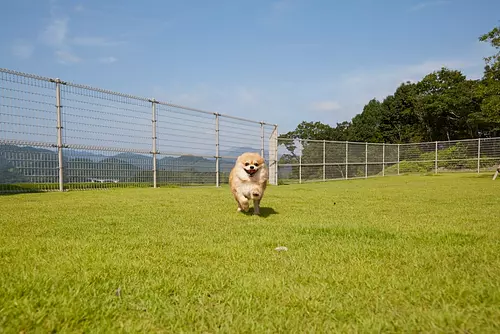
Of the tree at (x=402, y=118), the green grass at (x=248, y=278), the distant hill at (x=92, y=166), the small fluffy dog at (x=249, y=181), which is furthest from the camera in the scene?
the tree at (x=402, y=118)

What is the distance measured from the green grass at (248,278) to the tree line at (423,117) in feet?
105

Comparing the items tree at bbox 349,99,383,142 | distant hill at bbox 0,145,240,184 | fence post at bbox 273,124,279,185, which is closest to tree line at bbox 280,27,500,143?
tree at bbox 349,99,383,142

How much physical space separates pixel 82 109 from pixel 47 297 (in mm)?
7863

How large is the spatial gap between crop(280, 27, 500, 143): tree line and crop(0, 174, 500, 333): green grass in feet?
105

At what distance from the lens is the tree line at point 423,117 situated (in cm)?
3509

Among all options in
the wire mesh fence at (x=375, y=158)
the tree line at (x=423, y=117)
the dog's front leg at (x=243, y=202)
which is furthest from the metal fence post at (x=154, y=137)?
the tree line at (x=423, y=117)

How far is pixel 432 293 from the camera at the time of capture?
1.64m

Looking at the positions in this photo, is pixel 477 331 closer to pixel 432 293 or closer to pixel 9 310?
pixel 432 293

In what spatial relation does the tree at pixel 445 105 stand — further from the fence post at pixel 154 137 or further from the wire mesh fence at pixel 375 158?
the fence post at pixel 154 137

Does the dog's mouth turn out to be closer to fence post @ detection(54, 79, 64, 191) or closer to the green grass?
the green grass

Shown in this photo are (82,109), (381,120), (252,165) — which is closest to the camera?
(252,165)

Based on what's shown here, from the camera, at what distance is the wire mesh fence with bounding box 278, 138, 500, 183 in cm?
1591

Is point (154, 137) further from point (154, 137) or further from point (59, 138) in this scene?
point (59, 138)

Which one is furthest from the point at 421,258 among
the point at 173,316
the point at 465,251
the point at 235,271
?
the point at 173,316
